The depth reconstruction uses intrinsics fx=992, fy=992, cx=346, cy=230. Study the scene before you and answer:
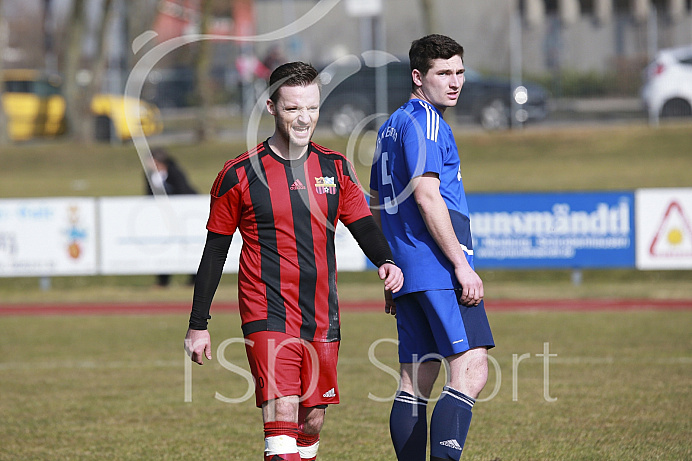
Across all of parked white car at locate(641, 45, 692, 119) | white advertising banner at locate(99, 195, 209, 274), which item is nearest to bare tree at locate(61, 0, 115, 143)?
parked white car at locate(641, 45, 692, 119)

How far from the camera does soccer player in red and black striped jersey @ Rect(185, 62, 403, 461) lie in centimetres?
453

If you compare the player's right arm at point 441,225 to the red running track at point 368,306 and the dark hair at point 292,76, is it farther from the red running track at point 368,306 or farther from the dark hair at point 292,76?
the red running track at point 368,306

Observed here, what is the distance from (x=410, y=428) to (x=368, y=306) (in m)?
9.70

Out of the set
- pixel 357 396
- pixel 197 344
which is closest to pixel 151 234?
pixel 357 396

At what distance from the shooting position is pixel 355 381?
8.74 m

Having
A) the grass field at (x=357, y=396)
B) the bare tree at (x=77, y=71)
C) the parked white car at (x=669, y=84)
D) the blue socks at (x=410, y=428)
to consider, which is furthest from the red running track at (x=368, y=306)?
the bare tree at (x=77, y=71)

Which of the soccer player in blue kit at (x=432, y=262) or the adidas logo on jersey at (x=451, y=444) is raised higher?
the soccer player in blue kit at (x=432, y=262)

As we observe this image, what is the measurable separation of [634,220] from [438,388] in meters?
8.24

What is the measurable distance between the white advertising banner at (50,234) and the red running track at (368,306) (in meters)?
1.02

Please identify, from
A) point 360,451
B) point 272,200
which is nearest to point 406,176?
point 272,200

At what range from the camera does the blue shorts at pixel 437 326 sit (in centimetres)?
470

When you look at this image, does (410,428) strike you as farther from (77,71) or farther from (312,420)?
(77,71)

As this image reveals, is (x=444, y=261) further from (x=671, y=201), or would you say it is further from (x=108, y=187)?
(x=108, y=187)

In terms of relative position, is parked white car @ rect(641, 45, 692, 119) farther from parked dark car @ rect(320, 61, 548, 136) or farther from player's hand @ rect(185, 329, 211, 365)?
player's hand @ rect(185, 329, 211, 365)
